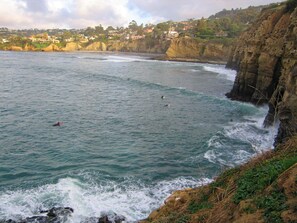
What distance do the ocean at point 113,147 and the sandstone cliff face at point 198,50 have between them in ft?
266

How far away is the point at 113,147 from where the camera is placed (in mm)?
24281

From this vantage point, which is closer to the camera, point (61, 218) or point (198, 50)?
point (61, 218)

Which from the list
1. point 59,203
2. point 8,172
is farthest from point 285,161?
point 8,172

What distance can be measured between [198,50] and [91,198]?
116m

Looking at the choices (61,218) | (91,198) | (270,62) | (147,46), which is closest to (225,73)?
(270,62)

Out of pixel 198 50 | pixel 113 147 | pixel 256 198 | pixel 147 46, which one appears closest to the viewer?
pixel 256 198

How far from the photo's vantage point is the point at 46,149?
23344 millimetres

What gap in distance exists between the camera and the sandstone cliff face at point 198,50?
12121 cm

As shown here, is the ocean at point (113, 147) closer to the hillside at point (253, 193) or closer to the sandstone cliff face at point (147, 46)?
the hillside at point (253, 193)

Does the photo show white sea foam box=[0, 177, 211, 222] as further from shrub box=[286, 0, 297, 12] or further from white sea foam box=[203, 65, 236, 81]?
white sea foam box=[203, 65, 236, 81]

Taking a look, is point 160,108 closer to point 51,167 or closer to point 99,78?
point 51,167

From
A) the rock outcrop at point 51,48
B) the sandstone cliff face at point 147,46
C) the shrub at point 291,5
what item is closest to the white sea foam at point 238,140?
the shrub at point 291,5

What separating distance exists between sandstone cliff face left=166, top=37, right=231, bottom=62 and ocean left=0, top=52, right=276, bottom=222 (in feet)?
266

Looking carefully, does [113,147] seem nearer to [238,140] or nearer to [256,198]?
[238,140]
